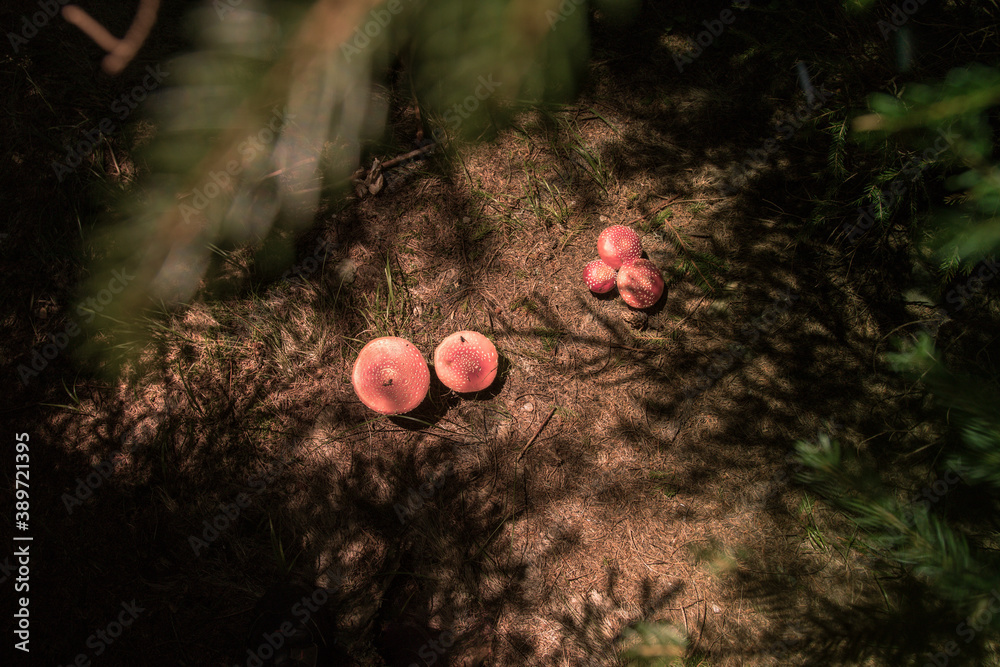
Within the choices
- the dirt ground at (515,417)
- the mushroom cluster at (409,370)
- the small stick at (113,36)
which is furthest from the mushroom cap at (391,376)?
the small stick at (113,36)

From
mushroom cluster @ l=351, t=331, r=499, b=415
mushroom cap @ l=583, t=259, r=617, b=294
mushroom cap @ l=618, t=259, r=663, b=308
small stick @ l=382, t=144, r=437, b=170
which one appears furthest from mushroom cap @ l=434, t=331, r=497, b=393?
small stick @ l=382, t=144, r=437, b=170

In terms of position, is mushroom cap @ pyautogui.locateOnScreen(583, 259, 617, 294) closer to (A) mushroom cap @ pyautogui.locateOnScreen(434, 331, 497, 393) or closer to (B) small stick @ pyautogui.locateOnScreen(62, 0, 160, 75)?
(A) mushroom cap @ pyautogui.locateOnScreen(434, 331, 497, 393)

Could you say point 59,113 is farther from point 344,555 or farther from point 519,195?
point 344,555

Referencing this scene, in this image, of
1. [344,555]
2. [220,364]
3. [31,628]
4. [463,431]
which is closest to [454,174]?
[463,431]

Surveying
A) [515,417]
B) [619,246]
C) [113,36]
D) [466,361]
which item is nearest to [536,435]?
[515,417]

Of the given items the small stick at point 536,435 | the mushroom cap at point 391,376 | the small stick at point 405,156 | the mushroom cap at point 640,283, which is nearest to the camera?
the mushroom cap at point 391,376

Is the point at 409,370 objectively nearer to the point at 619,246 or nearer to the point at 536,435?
the point at 536,435

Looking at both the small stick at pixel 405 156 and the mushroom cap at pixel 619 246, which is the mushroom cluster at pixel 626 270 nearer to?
the mushroom cap at pixel 619 246
